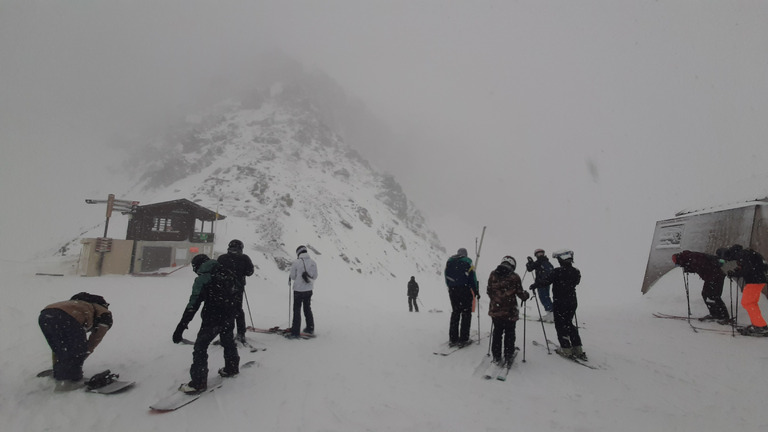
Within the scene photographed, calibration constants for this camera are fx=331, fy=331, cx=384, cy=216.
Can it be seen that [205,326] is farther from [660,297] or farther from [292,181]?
[292,181]

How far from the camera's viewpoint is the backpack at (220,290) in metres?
4.92

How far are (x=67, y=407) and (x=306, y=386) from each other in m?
3.04

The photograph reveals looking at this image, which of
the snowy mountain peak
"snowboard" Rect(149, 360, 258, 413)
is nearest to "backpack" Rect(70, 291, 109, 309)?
"snowboard" Rect(149, 360, 258, 413)

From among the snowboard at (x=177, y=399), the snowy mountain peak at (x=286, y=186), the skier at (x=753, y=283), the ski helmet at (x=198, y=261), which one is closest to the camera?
the snowboard at (x=177, y=399)

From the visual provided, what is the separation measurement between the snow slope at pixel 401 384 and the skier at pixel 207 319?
299 mm

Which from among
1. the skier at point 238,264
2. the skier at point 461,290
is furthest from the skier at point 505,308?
the skier at point 238,264

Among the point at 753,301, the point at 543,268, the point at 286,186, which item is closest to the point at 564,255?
the point at 543,268

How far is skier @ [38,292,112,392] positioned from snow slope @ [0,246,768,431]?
0.26 m

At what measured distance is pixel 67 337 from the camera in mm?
4812

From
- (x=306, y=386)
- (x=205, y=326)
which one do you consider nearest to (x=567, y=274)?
(x=306, y=386)

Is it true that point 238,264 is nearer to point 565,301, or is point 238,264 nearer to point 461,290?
point 461,290

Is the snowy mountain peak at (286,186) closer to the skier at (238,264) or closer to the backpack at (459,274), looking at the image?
the skier at (238,264)

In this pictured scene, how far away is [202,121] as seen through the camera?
84438mm

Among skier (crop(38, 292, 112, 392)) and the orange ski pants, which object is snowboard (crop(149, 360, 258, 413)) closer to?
skier (crop(38, 292, 112, 392))
